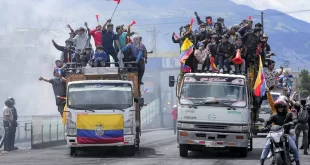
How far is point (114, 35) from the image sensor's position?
23625mm

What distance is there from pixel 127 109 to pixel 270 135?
18.8 ft

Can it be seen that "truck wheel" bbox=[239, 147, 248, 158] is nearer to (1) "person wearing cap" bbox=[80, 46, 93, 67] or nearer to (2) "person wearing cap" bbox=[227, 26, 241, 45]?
(2) "person wearing cap" bbox=[227, 26, 241, 45]

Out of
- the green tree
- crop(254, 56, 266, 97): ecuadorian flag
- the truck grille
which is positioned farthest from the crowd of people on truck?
the green tree

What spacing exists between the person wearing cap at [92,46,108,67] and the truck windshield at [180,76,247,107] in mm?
2932

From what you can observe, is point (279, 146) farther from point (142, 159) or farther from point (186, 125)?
point (142, 159)

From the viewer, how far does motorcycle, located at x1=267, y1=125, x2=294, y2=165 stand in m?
15.4

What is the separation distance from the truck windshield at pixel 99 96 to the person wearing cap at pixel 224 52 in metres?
2.83

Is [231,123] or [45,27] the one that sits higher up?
[45,27]

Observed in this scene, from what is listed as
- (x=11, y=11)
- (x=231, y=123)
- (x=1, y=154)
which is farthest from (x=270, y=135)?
(x=11, y=11)

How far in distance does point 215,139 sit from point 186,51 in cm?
356

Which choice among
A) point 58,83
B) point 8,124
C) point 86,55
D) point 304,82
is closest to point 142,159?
Result: point 86,55

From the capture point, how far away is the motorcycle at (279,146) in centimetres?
1537

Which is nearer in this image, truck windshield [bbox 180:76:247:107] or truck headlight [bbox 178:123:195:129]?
truck headlight [bbox 178:123:195:129]

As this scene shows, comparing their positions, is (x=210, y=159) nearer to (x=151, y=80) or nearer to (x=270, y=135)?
(x=270, y=135)
